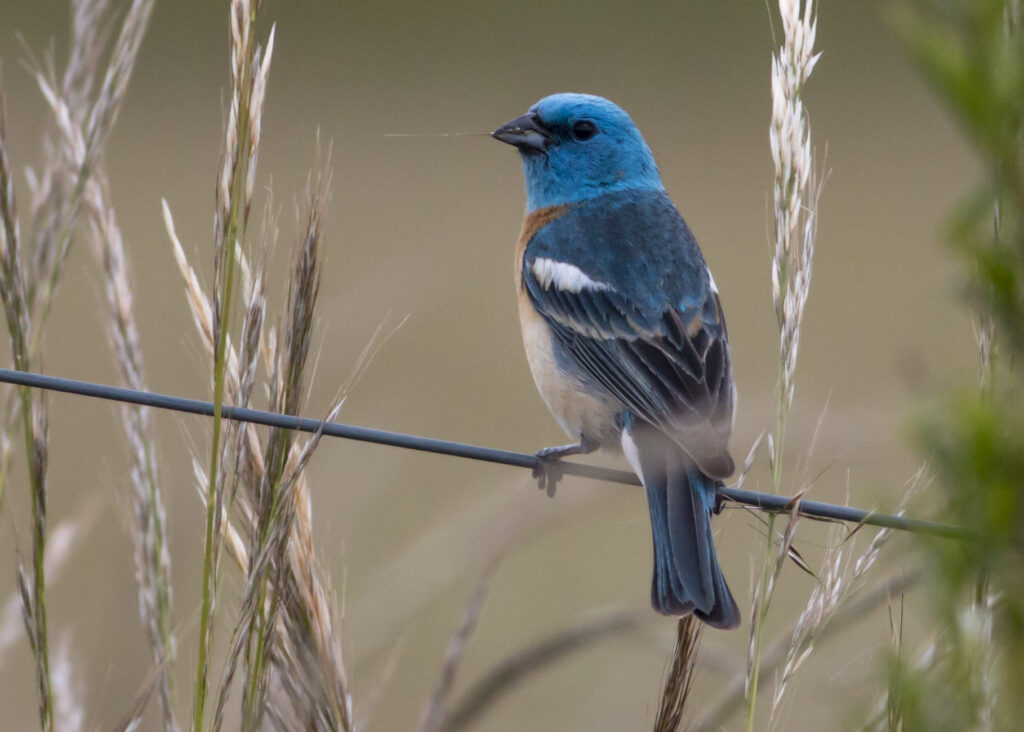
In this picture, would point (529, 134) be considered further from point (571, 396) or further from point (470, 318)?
point (470, 318)

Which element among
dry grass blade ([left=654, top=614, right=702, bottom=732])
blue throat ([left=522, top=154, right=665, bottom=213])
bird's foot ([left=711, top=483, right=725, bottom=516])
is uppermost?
blue throat ([left=522, top=154, right=665, bottom=213])

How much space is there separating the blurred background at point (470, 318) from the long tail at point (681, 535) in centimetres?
8

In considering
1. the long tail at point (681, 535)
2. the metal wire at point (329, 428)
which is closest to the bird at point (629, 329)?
the long tail at point (681, 535)

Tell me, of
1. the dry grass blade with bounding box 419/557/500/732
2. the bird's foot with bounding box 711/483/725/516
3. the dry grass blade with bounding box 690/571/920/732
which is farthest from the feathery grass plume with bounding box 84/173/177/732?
the bird's foot with bounding box 711/483/725/516

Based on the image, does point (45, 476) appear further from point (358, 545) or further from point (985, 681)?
point (358, 545)

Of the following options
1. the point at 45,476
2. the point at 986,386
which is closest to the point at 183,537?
the point at 45,476

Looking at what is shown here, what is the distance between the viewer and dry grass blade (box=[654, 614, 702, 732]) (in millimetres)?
1548

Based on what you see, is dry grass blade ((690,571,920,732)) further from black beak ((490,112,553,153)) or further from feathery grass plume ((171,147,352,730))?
black beak ((490,112,553,153))

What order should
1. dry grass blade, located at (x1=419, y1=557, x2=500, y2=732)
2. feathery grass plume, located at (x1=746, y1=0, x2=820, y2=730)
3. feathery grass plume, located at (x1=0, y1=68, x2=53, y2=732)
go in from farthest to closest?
dry grass blade, located at (x1=419, y1=557, x2=500, y2=732) → feathery grass plume, located at (x1=746, y1=0, x2=820, y2=730) → feathery grass plume, located at (x1=0, y1=68, x2=53, y2=732)

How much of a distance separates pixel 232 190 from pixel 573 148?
2138 mm

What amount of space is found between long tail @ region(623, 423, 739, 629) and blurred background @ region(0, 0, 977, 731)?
0.08 meters

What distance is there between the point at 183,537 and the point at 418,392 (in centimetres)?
504

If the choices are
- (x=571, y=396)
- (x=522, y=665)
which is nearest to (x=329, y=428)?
(x=522, y=665)

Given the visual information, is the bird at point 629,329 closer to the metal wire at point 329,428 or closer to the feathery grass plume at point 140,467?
the metal wire at point 329,428
